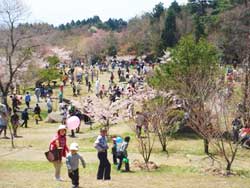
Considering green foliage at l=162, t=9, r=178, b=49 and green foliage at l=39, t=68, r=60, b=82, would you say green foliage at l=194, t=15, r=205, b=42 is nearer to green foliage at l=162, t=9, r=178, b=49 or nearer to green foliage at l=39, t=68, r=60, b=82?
green foliage at l=162, t=9, r=178, b=49

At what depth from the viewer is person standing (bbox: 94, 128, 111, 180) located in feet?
44.0

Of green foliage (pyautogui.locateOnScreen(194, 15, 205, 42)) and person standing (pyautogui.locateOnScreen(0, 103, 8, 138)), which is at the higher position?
green foliage (pyautogui.locateOnScreen(194, 15, 205, 42))

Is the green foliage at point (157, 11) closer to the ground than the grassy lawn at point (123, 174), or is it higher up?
higher up

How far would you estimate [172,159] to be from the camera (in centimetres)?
1986

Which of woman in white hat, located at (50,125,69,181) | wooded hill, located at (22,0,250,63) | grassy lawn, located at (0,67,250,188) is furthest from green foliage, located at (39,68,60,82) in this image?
woman in white hat, located at (50,125,69,181)

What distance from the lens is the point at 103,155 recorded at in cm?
1370

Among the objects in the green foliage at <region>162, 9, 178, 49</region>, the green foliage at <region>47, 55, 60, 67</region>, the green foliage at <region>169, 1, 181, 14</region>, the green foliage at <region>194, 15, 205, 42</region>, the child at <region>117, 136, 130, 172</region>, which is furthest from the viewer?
the green foliage at <region>169, 1, 181, 14</region>

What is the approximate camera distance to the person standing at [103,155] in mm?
13422

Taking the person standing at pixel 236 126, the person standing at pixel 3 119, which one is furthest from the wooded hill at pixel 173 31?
the person standing at pixel 236 126

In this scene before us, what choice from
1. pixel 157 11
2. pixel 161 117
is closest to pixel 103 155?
pixel 161 117

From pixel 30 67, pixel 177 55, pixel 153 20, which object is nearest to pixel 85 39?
Answer: pixel 153 20

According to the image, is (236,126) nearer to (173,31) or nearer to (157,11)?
(173,31)

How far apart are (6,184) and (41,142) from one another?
416 inches

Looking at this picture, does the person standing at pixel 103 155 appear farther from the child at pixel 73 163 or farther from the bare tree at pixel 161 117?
the bare tree at pixel 161 117
